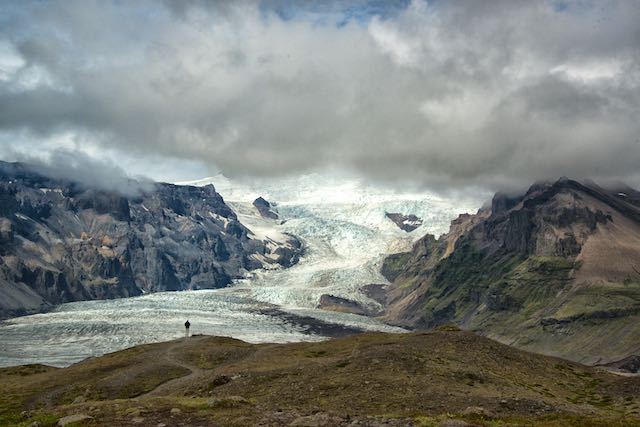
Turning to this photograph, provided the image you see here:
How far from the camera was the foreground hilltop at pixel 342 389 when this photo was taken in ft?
155

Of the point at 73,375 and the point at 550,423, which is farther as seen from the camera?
the point at 73,375

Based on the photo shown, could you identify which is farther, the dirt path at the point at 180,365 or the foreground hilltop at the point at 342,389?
the dirt path at the point at 180,365

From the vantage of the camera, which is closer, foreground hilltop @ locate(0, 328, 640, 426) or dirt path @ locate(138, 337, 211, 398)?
foreground hilltop @ locate(0, 328, 640, 426)

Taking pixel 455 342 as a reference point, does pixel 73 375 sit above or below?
below

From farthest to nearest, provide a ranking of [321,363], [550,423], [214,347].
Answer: [214,347] < [321,363] < [550,423]

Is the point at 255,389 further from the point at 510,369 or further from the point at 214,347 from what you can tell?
the point at 214,347

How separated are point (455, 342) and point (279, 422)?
4734 centimetres

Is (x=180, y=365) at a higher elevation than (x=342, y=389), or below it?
below

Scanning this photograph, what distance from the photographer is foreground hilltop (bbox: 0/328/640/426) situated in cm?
4738

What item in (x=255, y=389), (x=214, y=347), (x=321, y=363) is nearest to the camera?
(x=255, y=389)

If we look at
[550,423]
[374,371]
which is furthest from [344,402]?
[550,423]

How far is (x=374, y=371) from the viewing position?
2697 inches

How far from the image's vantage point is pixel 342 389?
62.5m

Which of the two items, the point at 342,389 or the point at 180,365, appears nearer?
the point at 342,389
